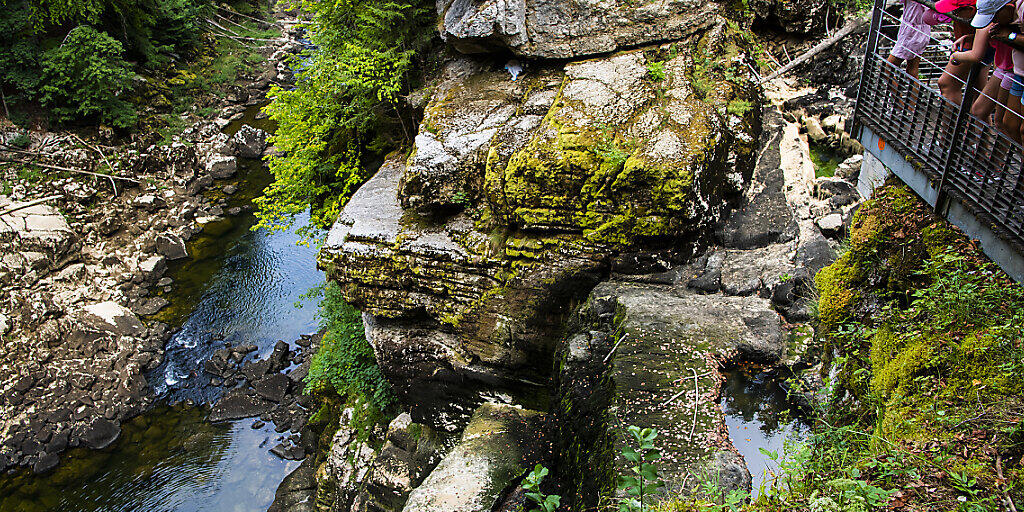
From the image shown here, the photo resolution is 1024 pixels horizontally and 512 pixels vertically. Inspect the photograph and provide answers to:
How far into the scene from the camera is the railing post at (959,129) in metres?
4.95

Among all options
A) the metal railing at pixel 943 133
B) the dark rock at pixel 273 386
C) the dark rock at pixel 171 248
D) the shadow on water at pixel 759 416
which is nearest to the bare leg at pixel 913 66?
the metal railing at pixel 943 133

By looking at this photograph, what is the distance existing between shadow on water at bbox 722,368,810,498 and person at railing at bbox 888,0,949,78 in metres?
3.18

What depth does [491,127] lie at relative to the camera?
977 centimetres

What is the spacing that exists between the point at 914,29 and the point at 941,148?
1.16 meters

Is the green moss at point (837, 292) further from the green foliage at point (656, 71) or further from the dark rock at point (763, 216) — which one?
the green foliage at point (656, 71)

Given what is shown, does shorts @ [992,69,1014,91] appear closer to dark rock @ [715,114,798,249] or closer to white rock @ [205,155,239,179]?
dark rock @ [715,114,798,249]

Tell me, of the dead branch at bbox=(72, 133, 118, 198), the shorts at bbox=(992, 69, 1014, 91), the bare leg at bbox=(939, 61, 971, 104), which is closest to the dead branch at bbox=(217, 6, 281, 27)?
the dead branch at bbox=(72, 133, 118, 198)

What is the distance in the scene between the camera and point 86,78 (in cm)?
1984

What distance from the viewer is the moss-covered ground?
13.2ft

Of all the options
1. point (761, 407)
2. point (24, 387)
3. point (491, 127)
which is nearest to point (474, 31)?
point (491, 127)

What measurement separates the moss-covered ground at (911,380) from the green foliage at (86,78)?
21308 mm

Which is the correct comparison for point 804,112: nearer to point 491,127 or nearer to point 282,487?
point 491,127

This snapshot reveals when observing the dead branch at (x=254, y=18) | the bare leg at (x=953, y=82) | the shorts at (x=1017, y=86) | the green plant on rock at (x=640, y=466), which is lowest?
the dead branch at (x=254, y=18)

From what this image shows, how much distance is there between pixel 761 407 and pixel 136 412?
13145mm
